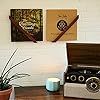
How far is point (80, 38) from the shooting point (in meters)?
1.87

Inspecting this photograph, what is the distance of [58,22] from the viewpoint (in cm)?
182

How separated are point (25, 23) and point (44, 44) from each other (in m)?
0.22

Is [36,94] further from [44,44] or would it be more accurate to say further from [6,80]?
[44,44]

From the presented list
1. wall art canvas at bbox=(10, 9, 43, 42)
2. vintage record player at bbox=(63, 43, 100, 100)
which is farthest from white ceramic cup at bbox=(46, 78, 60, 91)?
wall art canvas at bbox=(10, 9, 43, 42)

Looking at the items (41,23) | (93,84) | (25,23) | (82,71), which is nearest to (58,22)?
(41,23)

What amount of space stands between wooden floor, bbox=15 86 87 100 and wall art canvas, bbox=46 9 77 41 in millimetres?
407

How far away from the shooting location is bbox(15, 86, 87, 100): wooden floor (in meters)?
1.64

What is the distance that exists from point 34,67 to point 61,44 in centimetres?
28

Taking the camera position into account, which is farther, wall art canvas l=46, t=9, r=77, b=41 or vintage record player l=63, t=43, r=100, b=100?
wall art canvas l=46, t=9, r=77, b=41

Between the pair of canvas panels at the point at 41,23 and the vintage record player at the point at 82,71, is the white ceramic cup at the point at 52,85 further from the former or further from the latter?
the pair of canvas panels at the point at 41,23

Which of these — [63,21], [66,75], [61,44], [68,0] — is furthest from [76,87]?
[68,0]

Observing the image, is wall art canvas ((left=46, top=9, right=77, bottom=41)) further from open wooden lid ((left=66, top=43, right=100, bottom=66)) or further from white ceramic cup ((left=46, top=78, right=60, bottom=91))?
white ceramic cup ((left=46, top=78, right=60, bottom=91))

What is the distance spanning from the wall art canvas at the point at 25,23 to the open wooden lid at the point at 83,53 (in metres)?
0.28

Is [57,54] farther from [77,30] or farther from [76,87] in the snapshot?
[76,87]
